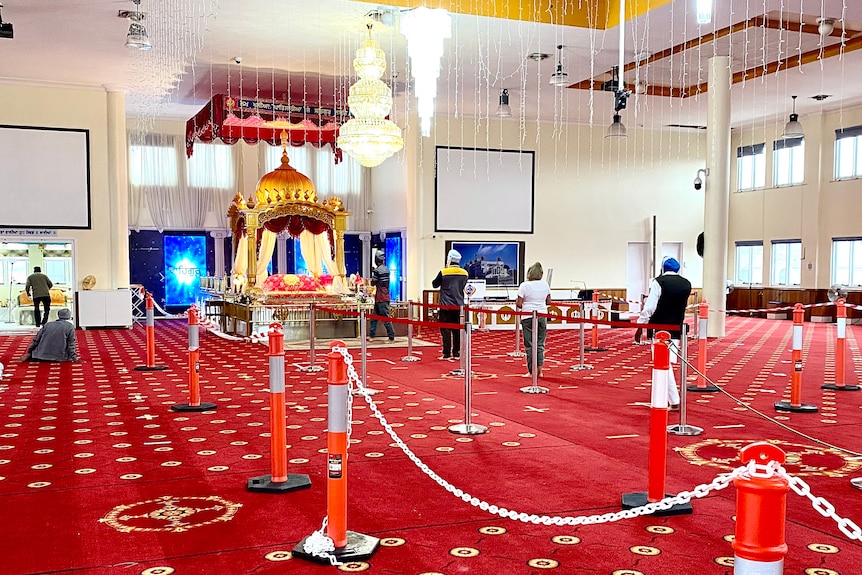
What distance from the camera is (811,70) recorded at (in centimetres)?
1513

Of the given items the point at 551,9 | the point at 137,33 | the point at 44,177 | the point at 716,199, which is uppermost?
the point at 551,9

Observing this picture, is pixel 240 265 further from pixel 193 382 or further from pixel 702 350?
pixel 702 350

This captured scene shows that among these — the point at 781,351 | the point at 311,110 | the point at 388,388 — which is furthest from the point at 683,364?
the point at 311,110

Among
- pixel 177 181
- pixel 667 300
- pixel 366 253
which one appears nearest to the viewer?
pixel 667 300

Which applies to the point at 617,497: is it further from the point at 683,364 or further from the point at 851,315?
the point at 851,315

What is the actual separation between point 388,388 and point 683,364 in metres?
3.55

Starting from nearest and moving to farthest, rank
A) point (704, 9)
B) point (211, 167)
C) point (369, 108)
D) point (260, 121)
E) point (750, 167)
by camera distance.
Result: point (704, 9) → point (369, 108) → point (260, 121) → point (211, 167) → point (750, 167)

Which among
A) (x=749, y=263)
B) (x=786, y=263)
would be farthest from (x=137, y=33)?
(x=749, y=263)

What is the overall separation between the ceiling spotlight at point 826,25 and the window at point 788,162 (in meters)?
7.63

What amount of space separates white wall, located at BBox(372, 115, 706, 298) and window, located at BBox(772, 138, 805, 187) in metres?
2.03

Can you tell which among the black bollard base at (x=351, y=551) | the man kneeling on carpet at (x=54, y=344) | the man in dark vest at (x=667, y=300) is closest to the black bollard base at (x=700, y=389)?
the man in dark vest at (x=667, y=300)

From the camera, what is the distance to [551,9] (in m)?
11.4

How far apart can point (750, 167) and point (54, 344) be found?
17945 mm

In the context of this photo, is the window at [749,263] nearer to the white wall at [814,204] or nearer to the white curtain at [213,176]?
the white wall at [814,204]
